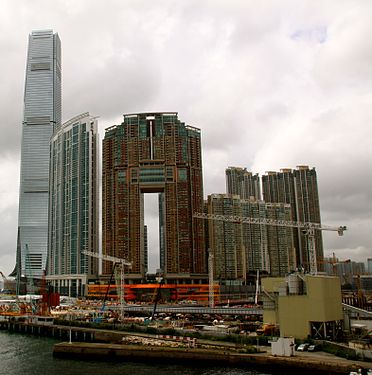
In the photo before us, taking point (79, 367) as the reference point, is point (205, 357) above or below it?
above

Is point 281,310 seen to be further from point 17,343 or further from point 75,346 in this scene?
point 17,343

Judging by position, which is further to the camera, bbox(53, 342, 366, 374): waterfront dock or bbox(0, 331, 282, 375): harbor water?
bbox(0, 331, 282, 375): harbor water

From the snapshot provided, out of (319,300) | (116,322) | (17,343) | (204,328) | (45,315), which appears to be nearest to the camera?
(319,300)

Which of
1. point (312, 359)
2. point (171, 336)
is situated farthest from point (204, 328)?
point (312, 359)

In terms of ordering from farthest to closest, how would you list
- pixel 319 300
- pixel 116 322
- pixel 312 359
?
pixel 116 322 < pixel 319 300 < pixel 312 359

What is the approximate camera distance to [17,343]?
9344 centimetres

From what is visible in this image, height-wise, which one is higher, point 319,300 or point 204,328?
point 319,300

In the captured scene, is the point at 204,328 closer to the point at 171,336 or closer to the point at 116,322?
the point at 171,336

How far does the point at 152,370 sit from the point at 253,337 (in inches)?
661

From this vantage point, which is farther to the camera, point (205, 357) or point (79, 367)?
point (79, 367)

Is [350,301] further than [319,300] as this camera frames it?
Yes

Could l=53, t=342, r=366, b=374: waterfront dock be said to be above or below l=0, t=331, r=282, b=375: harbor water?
above

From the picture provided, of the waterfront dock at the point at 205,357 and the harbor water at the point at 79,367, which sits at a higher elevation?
the waterfront dock at the point at 205,357

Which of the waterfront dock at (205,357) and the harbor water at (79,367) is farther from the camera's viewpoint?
the harbor water at (79,367)
